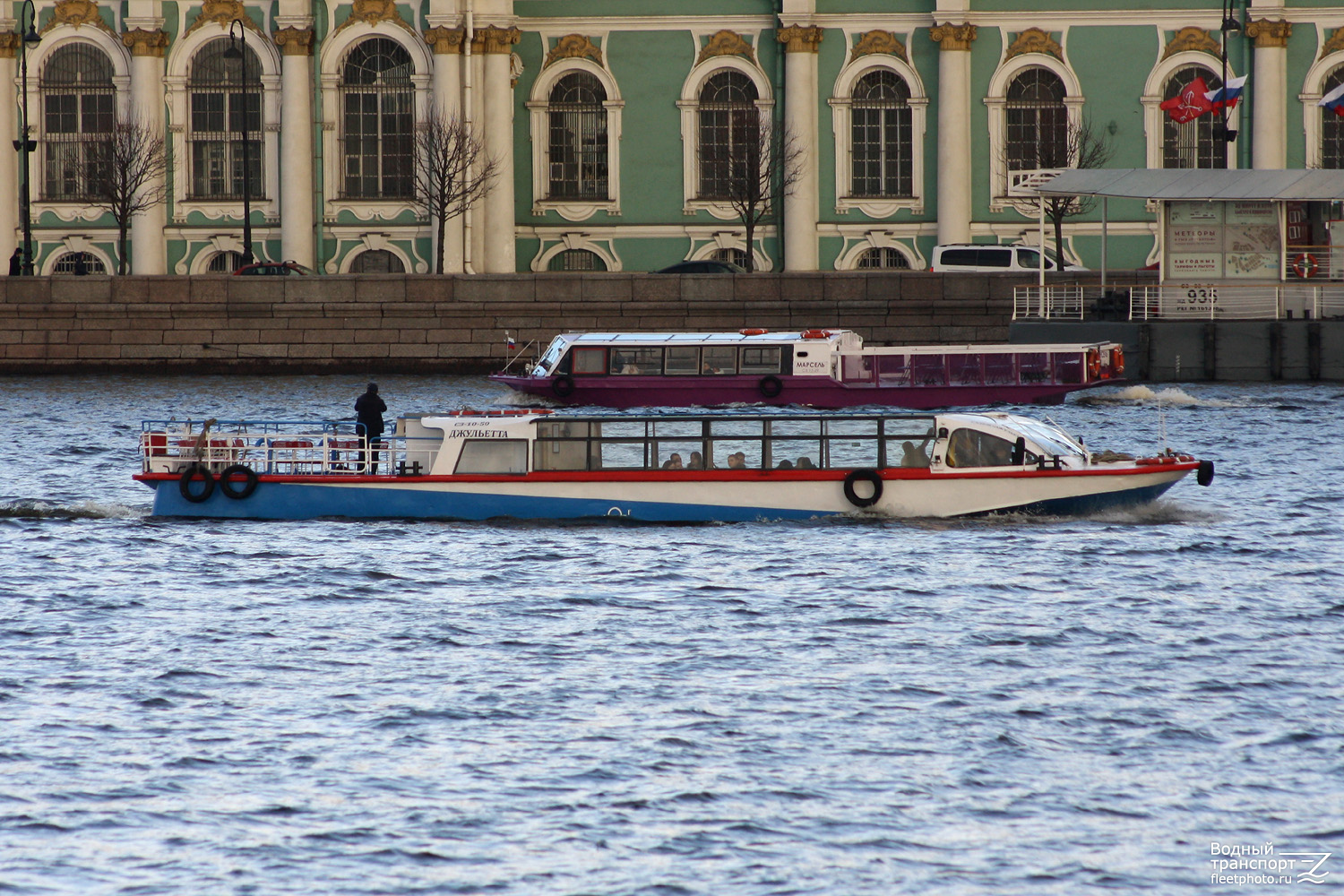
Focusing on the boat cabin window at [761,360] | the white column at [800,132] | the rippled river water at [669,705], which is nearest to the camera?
the rippled river water at [669,705]

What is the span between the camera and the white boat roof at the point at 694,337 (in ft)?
151

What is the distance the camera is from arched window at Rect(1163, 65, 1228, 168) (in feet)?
204

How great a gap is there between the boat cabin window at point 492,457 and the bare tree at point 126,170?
121 ft

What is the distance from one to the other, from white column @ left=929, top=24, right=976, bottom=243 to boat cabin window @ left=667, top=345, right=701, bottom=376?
18.0 meters

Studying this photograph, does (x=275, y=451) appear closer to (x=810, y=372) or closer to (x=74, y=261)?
(x=810, y=372)

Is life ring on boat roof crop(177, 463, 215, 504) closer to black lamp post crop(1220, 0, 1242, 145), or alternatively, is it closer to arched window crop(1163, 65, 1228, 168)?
black lamp post crop(1220, 0, 1242, 145)

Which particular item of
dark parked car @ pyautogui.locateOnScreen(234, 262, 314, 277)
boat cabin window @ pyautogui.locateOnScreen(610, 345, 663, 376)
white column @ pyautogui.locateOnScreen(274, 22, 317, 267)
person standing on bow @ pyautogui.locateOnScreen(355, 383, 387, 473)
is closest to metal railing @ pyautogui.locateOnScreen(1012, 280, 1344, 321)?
boat cabin window @ pyautogui.locateOnScreen(610, 345, 663, 376)

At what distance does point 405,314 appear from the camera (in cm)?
5688

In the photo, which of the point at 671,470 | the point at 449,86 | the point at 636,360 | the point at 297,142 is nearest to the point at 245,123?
the point at 297,142

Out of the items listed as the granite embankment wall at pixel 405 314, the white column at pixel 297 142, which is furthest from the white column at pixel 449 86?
the granite embankment wall at pixel 405 314

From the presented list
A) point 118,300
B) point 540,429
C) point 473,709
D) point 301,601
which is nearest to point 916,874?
point 473,709

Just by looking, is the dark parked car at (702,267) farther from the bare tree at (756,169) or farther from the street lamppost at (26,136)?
the street lamppost at (26,136)

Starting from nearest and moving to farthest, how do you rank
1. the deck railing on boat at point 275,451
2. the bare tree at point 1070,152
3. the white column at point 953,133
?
the deck railing on boat at point 275,451, the bare tree at point 1070,152, the white column at point 953,133

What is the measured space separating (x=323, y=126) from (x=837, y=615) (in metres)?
45.4
